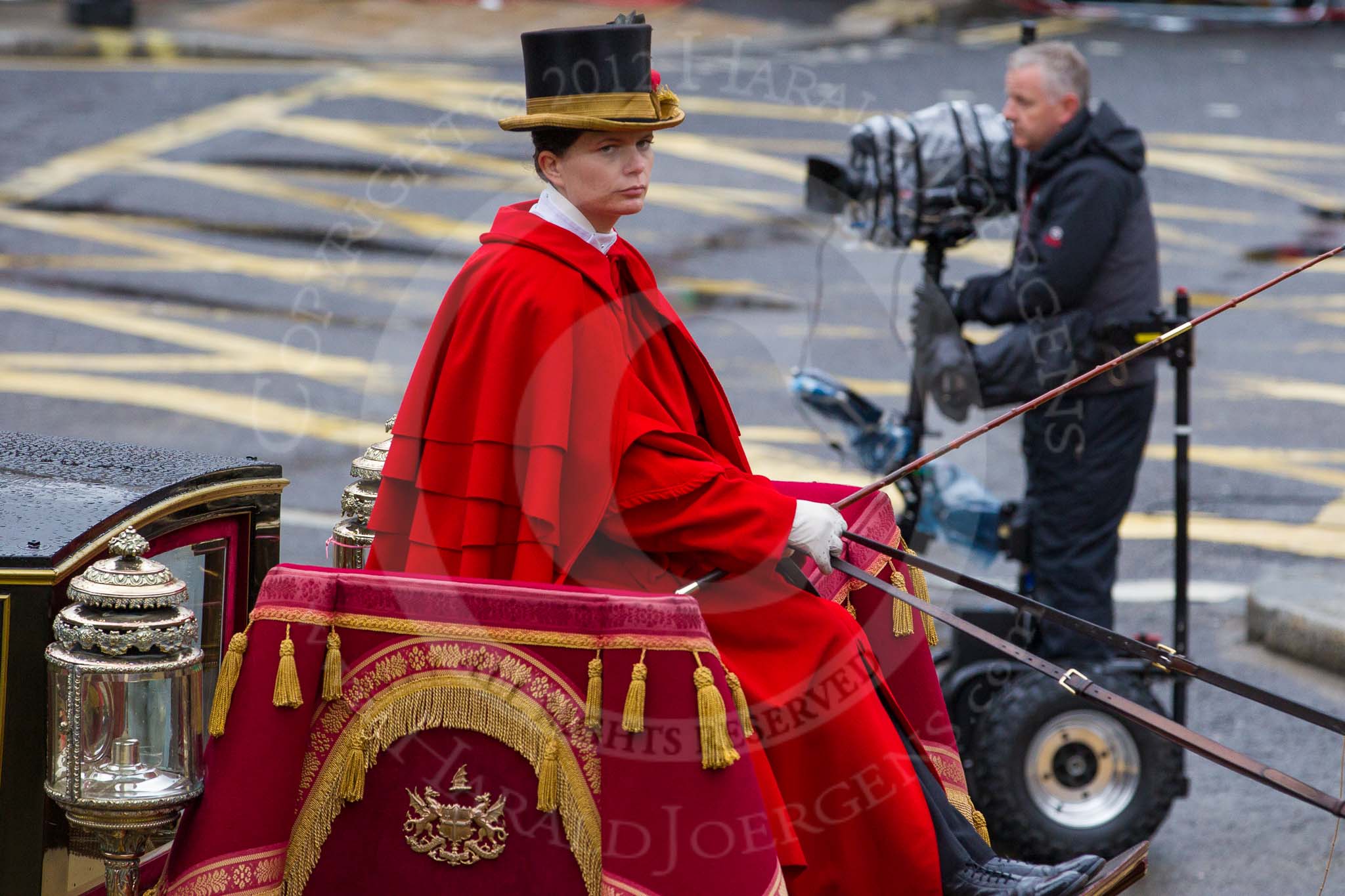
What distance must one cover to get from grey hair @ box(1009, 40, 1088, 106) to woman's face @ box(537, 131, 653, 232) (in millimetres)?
2474

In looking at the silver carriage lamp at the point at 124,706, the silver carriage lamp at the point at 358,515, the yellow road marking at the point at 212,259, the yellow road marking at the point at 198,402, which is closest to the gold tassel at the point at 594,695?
the silver carriage lamp at the point at 124,706

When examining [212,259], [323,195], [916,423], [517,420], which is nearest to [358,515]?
[517,420]

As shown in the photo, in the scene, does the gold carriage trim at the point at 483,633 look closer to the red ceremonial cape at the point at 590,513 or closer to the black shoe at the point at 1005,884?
the red ceremonial cape at the point at 590,513

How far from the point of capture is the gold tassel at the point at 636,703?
3.35m

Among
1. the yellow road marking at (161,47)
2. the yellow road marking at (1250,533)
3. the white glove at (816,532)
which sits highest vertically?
the yellow road marking at (161,47)

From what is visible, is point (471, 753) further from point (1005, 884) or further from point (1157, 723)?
point (1157, 723)

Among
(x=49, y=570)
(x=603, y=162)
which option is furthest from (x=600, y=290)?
(x=49, y=570)

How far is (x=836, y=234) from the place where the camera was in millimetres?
10523

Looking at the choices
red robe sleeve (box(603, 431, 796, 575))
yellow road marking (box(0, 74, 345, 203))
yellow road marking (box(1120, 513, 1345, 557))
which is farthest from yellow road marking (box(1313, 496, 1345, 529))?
yellow road marking (box(0, 74, 345, 203))

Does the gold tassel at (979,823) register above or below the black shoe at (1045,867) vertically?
below

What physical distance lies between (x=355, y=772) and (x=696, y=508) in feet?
2.96

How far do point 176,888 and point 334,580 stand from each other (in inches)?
26.9

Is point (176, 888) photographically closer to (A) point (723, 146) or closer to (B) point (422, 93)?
(A) point (723, 146)

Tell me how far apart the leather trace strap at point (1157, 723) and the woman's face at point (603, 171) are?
37.2 inches
